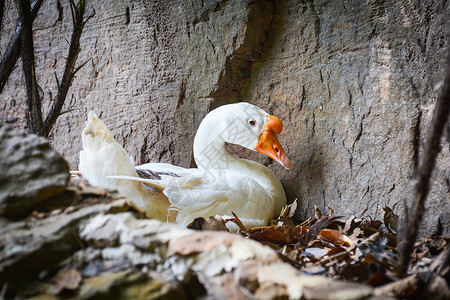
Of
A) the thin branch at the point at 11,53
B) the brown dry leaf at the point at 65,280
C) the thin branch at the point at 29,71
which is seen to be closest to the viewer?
the brown dry leaf at the point at 65,280

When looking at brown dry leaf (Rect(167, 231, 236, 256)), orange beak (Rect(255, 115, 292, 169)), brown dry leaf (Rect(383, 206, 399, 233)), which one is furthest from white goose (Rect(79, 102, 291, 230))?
brown dry leaf (Rect(167, 231, 236, 256))

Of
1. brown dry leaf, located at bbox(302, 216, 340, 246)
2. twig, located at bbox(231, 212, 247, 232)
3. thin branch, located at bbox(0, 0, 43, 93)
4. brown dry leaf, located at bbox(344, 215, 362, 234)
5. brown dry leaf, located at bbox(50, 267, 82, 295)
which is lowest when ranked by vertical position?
twig, located at bbox(231, 212, 247, 232)

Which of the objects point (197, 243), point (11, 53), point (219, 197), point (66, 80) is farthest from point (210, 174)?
point (11, 53)

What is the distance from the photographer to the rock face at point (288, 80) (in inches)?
75.8

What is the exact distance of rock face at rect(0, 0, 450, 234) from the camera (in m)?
1.92

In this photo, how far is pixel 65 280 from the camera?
0.96m

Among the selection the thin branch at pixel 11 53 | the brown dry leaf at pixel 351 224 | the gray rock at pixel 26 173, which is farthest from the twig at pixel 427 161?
the thin branch at pixel 11 53

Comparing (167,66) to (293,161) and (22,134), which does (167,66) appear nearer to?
(293,161)

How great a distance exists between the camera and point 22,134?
1259 mm

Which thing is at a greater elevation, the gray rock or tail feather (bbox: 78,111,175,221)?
the gray rock

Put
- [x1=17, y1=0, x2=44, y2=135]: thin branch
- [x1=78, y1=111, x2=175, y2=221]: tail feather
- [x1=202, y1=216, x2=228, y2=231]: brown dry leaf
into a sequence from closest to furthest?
[x1=202, y1=216, x2=228, y2=231]: brown dry leaf < [x1=78, y1=111, x2=175, y2=221]: tail feather < [x1=17, y1=0, x2=44, y2=135]: thin branch

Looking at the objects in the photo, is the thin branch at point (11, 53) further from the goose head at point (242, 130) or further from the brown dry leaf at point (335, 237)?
the brown dry leaf at point (335, 237)

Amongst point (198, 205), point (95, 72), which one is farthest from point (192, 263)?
point (95, 72)

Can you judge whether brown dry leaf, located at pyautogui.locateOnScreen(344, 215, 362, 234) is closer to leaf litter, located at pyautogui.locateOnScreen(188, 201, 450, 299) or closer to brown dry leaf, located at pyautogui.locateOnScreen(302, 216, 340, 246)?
leaf litter, located at pyautogui.locateOnScreen(188, 201, 450, 299)
